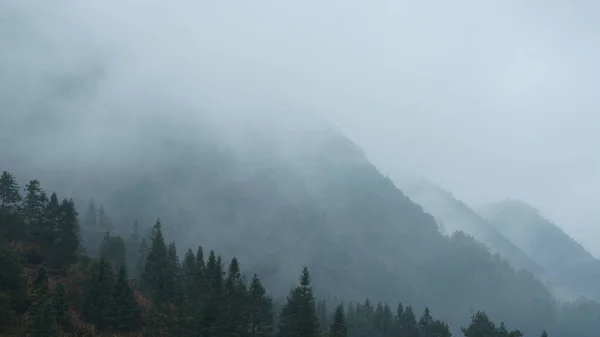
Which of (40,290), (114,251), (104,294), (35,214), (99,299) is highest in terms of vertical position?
(35,214)

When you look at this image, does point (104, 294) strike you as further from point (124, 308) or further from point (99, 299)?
point (124, 308)

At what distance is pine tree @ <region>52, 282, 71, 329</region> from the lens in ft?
162

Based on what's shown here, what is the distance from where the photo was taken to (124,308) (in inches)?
2173

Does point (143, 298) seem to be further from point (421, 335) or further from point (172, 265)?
point (421, 335)

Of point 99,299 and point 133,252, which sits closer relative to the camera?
point 99,299

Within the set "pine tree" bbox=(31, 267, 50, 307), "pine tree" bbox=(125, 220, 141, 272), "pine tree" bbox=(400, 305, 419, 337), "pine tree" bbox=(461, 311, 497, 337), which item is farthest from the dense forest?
"pine tree" bbox=(125, 220, 141, 272)

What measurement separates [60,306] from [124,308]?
6.94 metres

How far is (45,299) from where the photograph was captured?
4641 centimetres

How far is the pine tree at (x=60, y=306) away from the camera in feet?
162

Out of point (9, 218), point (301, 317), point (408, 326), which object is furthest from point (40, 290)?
point (408, 326)

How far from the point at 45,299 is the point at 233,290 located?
2030cm

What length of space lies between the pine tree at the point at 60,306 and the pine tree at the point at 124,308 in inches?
202

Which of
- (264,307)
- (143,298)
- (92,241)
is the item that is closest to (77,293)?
(143,298)

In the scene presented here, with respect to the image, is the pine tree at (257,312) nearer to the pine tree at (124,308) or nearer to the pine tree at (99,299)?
the pine tree at (124,308)
